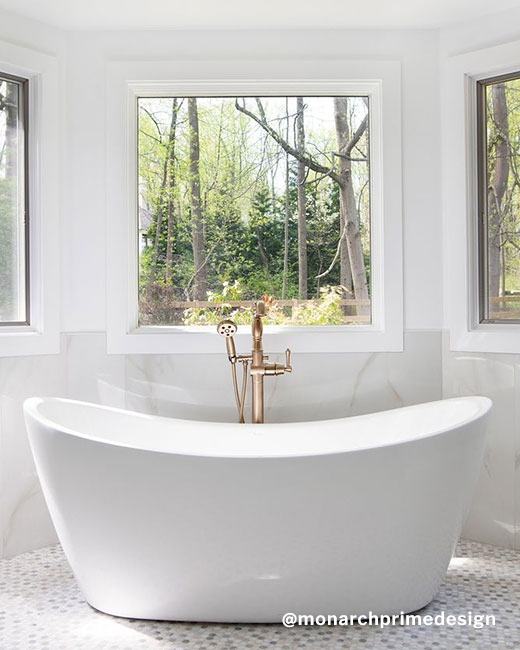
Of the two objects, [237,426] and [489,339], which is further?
[489,339]

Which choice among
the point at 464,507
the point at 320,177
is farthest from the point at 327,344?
the point at 464,507

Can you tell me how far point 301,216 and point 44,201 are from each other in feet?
3.78

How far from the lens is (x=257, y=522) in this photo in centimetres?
202

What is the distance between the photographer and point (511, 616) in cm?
223

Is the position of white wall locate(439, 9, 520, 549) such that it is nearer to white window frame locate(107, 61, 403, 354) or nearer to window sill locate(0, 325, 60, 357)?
white window frame locate(107, 61, 403, 354)

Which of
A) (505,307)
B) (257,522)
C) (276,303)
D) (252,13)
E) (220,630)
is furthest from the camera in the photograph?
(276,303)

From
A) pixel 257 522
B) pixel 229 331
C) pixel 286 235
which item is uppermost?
pixel 286 235

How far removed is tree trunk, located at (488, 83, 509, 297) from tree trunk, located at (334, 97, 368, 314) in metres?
0.57

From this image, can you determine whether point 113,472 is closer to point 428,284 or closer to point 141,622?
point 141,622

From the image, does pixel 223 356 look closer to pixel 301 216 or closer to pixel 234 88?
pixel 301 216

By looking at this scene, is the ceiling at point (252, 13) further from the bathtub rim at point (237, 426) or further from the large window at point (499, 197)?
the bathtub rim at point (237, 426)

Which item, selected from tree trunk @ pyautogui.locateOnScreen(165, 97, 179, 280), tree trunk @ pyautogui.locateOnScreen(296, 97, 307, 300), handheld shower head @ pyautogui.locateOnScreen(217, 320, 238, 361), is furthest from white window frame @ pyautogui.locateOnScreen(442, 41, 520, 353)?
tree trunk @ pyautogui.locateOnScreen(165, 97, 179, 280)

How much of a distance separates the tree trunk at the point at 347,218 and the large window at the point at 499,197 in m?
0.53

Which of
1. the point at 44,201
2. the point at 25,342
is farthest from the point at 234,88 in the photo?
the point at 25,342
